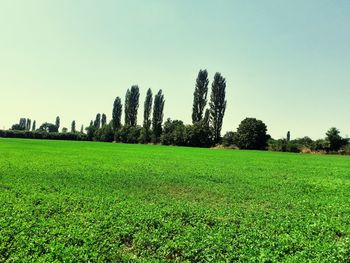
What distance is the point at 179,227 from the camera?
866 cm

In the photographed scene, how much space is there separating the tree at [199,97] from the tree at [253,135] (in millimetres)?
18293

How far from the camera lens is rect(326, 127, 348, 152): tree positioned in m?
62.6

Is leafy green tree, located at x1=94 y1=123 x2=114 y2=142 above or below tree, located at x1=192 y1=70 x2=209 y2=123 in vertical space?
below

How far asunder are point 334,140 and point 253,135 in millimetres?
17121

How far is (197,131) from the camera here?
81.9m

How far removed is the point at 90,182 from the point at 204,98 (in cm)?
7648

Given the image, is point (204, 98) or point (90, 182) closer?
point (90, 182)

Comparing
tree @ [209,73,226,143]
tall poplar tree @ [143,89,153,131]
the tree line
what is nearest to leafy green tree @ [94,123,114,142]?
the tree line

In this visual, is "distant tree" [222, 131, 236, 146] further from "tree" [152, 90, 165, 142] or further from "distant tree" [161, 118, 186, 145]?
"tree" [152, 90, 165, 142]

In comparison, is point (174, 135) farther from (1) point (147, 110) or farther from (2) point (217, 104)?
(1) point (147, 110)

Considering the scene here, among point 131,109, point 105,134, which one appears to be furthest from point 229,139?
point 105,134

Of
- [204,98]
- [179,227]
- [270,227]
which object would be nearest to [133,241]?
[179,227]

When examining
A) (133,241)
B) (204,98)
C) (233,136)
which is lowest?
(133,241)

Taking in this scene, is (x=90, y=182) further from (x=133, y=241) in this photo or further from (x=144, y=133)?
(x=144, y=133)
